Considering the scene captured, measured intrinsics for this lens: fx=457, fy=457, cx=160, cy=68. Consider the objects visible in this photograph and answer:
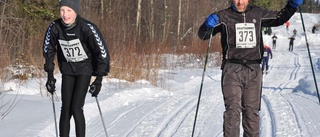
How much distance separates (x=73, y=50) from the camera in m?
4.54

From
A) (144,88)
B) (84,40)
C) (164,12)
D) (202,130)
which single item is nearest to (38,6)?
(144,88)

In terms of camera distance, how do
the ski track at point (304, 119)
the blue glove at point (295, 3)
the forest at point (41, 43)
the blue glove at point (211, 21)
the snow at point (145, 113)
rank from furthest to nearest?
the forest at point (41, 43) < the ski track at point (304, 119) < the snow at point (145, 113) < the blue glove at point (211, 21) < the blue glove at point (295, 3)

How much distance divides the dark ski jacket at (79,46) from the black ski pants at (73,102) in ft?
0.30

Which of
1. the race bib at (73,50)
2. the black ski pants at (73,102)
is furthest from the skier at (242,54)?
the black ski pants at (73,102)

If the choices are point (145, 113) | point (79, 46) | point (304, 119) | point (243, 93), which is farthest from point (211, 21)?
point (145, 113)

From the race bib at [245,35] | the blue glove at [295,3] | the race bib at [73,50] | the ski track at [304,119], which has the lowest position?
the ski track at [304,119]

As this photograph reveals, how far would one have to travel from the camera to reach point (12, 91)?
9.36 metres

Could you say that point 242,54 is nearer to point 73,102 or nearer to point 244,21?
point 244,21

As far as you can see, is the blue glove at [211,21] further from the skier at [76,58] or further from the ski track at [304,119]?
the ski track at [304,119]

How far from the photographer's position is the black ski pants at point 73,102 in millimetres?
4582

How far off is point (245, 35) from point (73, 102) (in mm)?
1838

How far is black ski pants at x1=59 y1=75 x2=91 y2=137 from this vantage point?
4.58 m

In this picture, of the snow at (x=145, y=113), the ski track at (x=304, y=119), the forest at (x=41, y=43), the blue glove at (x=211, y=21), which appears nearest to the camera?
the blue glove at (x=211, y=21)

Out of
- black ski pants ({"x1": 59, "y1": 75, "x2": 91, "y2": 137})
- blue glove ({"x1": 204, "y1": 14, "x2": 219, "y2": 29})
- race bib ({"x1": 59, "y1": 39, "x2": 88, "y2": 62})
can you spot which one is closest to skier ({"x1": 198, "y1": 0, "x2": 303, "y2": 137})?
blue glove ({"x1": 204, "y1": 14, "x2": 219, "y2": 29})
